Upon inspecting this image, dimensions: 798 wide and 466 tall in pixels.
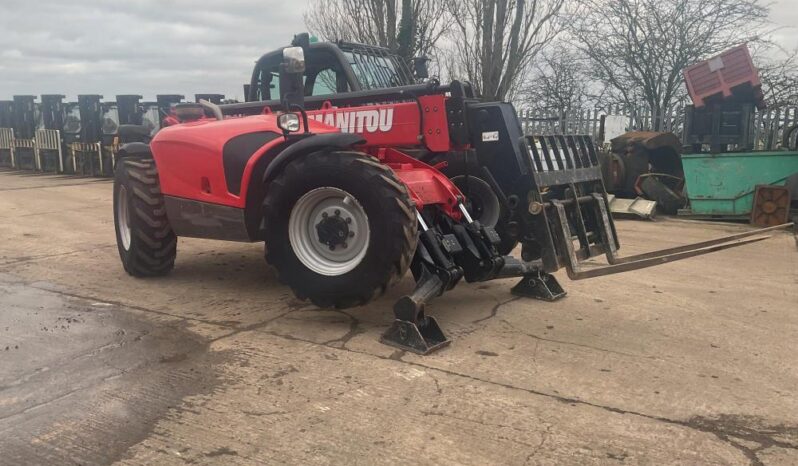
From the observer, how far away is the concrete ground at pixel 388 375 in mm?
2850

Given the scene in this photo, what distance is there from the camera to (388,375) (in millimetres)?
3615

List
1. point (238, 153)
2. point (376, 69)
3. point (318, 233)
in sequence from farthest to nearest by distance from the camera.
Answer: point (376, 69) → point (238, 153) → point (318, 233)

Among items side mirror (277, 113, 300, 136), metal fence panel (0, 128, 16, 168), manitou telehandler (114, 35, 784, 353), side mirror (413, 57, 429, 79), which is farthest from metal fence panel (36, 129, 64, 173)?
side mirror (277, 113, 300, 136)

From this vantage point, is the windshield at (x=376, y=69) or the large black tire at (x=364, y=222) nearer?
the large black tire at (x=364, y=222)

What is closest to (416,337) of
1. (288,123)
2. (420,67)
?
(288,123)

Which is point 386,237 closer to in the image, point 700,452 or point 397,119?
point 397,119

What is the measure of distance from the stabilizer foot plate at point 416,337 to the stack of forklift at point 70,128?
579 inches

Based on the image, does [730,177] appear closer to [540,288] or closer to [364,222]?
[540,288]

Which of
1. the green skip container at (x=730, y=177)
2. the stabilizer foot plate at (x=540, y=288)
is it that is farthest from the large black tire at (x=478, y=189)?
the green skip container at (x=730, y=177)

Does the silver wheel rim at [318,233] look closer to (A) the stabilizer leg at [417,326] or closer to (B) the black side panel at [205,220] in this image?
(A) the stabilizer leg at [417,326]

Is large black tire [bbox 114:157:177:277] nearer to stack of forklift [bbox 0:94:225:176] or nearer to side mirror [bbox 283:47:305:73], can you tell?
side mirror [bbox 283:47:305:73]

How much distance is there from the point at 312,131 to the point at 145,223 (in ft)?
6.10

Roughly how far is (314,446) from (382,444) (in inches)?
11.8

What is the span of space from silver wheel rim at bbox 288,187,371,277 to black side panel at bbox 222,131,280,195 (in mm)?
700
